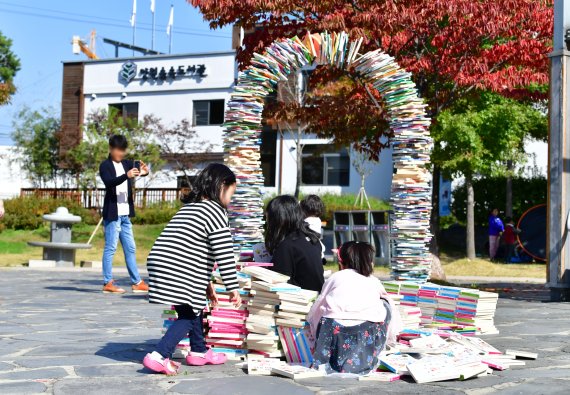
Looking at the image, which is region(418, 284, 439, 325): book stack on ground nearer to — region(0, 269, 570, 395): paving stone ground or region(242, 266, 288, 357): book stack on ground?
region(0, 269, 570, 395): paving stone ground

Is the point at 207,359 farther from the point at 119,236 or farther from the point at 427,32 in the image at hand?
the point at 427,32

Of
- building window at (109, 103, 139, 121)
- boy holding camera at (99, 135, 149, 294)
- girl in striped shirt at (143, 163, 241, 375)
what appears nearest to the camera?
girl in striped shirt at (143, 163, 241, 375)

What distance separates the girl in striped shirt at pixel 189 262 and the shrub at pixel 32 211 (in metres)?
27.9

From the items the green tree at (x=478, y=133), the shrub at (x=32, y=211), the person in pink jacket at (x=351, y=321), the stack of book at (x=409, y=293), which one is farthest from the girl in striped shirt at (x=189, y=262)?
the shrub at (x=32, y=211)

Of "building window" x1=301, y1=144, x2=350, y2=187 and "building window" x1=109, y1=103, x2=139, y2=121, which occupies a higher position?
"building window" x1=109, y1=103, x2=139, y2=121

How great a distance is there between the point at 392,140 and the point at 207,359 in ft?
13.3

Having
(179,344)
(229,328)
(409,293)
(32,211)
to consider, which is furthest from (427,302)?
(32,211)

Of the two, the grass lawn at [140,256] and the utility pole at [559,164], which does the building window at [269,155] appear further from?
the utility pole at [559,164]

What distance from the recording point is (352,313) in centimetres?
598

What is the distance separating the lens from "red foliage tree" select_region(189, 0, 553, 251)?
44.8ft

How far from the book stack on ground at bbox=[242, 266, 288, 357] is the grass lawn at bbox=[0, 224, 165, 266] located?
15601mm

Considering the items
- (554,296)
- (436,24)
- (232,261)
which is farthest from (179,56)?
(232,261)

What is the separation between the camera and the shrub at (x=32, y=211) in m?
32.8

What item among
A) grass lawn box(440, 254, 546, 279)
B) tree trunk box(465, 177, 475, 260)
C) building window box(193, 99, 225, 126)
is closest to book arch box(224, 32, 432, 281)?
grass lawn box(440, 254, 546, 279)
